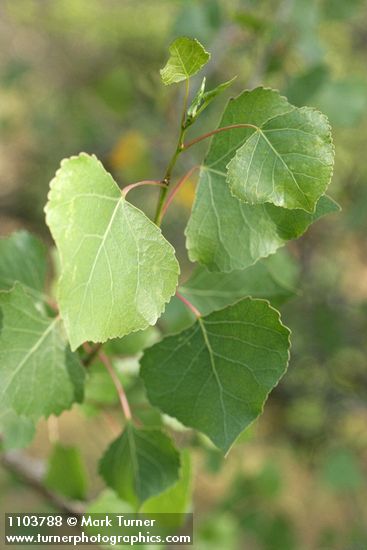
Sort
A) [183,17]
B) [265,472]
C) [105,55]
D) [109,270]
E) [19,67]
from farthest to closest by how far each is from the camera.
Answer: [105,55] < [19,67] < [265,472] < [183,17] < [109,270]

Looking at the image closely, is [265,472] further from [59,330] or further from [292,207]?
[292,207]

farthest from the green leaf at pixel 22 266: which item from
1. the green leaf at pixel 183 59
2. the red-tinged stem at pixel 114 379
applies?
the green leaf at pixel 183 59

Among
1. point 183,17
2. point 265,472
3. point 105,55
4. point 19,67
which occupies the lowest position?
point 265,472

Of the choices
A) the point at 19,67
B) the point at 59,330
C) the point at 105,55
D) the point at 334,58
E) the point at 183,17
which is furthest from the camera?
the point at 105,55

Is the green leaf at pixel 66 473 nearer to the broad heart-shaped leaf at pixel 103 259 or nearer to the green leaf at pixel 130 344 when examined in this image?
the green leaf at pixel 130 344

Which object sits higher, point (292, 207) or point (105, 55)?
point (105, 55)

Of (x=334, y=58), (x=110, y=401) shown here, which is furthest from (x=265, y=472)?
(x=334, y=58)
